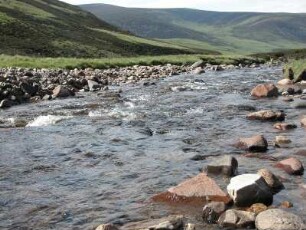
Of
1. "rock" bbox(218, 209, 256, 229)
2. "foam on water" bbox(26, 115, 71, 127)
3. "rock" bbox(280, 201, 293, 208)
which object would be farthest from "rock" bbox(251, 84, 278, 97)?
"rock" bbox(218, 209, 256, 229)

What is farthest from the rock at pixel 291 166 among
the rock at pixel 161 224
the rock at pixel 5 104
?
the rock at pixel 5 104

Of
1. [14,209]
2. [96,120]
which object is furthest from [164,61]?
[14,209]

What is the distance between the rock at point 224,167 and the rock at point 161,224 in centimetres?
350

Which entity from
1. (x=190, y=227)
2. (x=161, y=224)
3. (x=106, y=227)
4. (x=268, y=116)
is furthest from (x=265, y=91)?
(x=106, y=227)

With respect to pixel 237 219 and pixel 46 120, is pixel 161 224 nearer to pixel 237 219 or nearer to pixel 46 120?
pixel 237 219

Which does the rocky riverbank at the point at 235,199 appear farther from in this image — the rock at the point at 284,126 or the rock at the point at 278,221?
the rock at the point at 284,126

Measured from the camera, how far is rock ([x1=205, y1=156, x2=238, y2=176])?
13625 mm

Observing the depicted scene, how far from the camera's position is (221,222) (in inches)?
404

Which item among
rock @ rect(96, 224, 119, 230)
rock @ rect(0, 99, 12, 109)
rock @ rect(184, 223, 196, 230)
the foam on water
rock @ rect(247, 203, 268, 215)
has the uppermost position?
rock @ rect(247, 203, 268, 215)

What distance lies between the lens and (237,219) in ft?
33.4

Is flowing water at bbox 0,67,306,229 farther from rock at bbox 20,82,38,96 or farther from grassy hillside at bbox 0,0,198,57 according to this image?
grassy hillside at bbox 0,0,198,57

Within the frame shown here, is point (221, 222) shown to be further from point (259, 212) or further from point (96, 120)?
point (96, 120)

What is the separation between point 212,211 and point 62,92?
24162mm

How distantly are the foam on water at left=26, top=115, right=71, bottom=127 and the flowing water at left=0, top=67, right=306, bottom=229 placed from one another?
0.05 meters
